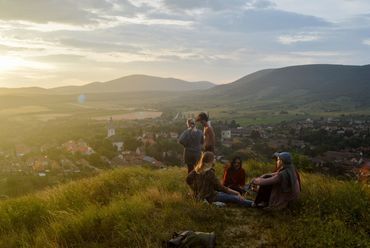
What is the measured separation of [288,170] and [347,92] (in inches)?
6444

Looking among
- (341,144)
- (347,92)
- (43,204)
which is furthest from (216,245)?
(347,92)

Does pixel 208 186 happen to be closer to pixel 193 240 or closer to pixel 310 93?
pixel 193 240

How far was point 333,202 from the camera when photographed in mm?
6824

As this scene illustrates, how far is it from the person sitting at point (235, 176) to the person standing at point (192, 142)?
103 cm

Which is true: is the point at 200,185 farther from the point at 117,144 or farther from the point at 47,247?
the point at 117,144

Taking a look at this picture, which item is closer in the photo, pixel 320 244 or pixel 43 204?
pixel 320 244

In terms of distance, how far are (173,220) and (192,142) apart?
10.7 ft

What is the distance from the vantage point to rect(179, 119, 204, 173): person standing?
9.30 metres

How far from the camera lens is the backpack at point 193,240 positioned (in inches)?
205

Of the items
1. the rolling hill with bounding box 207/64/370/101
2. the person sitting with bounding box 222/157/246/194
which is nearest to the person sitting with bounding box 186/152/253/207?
the person sitting with bounding box 222/157/246/194

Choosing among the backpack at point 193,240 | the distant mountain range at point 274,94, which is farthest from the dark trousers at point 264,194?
the distant mountain range at point 274,94

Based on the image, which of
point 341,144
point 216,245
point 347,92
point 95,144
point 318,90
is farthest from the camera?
point 318,90

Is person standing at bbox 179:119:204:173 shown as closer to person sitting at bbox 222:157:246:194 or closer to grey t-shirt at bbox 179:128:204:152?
grey t-shirt at bbox 179:128:204:152

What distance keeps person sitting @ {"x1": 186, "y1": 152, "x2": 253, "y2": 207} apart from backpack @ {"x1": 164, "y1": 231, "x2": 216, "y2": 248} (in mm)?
1905
